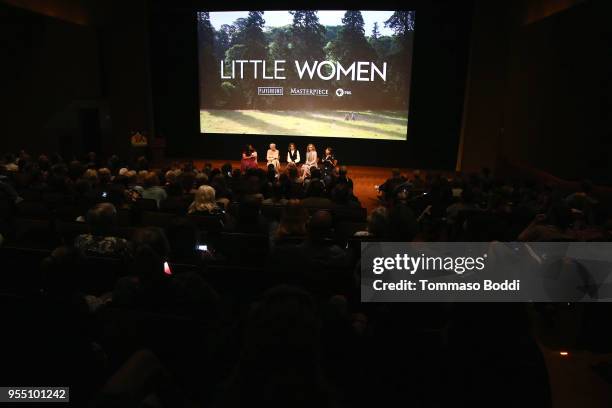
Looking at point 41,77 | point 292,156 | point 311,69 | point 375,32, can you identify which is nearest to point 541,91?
point 375,32

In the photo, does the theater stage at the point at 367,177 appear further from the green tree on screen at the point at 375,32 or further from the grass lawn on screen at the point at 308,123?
the green tree on screen at the point at 375,32

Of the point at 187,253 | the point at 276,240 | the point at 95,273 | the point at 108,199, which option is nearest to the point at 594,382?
the point at 276,240

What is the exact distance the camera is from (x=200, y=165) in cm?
1231

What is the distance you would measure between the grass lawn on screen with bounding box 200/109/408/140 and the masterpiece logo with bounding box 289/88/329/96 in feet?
1.44

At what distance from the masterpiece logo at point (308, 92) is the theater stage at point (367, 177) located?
2.11 m

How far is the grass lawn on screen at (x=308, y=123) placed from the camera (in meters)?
11.5

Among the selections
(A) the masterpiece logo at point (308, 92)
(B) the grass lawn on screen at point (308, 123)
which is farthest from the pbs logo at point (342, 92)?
(B) the grass lawn on screen at point (308, 123)

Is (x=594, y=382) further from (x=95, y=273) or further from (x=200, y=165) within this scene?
(x=200, y=165)

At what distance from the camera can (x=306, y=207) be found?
14.4ft

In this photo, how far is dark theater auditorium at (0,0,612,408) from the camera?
1569 millimetres

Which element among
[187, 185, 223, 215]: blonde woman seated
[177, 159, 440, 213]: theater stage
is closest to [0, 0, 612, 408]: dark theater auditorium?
[187, 185, 223, 215]: blonde woman seated

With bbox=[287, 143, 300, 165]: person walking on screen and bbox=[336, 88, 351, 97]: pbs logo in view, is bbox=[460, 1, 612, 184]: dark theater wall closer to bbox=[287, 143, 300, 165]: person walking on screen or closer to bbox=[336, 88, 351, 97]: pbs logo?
bbox=[336, 88, 351, 97]: pbs logo

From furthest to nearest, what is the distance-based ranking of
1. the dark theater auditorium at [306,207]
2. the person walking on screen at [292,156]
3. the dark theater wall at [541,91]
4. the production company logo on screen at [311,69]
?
1. the production company logo on screen at [311,69]
2. the person walking on screen at [292,156]
3. the dark theater wall at [541,91]
4. the dark theater auditorium at [306,207]

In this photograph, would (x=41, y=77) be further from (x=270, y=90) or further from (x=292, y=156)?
(x=292, y=156)
